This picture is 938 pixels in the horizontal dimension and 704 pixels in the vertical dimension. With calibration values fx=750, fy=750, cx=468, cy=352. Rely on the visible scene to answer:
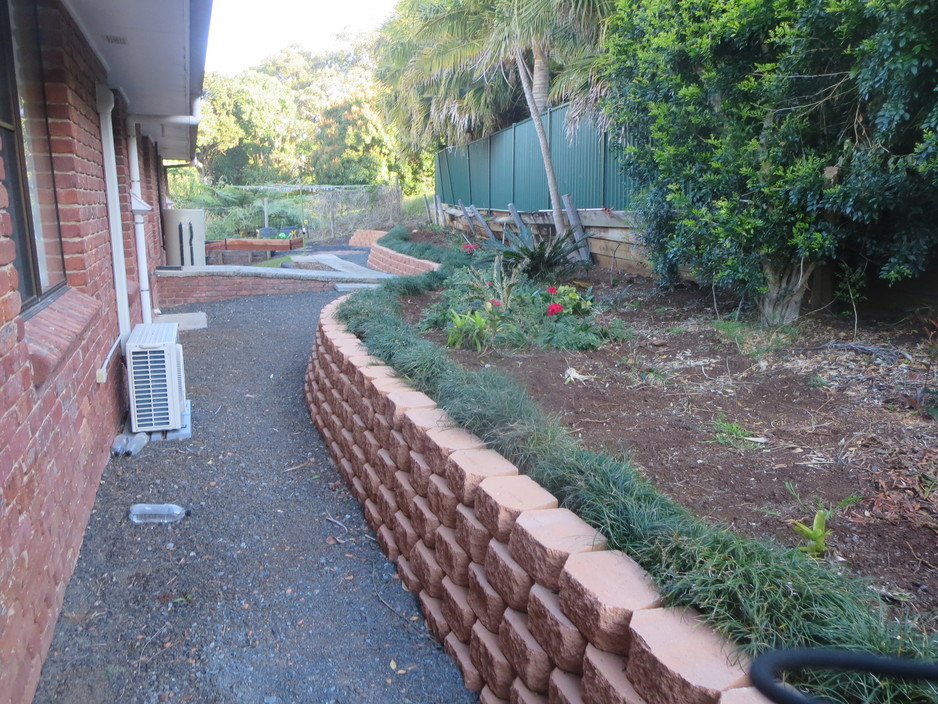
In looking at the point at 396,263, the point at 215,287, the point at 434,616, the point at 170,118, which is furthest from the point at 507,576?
the point at 396,263

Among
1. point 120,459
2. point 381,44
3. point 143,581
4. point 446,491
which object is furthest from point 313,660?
point 381,44

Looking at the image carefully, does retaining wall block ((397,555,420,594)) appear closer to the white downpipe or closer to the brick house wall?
the brick house wall

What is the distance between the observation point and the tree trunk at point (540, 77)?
10.1m

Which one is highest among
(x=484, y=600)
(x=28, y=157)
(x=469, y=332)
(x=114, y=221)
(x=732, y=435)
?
(x=28, y=157)

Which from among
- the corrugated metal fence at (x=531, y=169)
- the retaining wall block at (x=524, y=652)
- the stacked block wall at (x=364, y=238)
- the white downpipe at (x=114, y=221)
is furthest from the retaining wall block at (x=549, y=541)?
the stacked block wall at (x=364, y=238)

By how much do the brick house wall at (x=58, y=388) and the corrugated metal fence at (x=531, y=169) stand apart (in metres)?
4.17

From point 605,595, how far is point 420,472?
1.42 metres

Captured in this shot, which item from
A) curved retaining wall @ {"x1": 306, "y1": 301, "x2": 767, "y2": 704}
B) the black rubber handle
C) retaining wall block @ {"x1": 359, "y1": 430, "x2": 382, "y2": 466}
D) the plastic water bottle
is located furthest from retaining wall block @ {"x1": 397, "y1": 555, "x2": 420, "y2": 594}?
the black rubber handle

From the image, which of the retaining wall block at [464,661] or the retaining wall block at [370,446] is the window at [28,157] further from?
the retaining wall block at [464,661]

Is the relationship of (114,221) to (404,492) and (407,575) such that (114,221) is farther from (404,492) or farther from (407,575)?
(407,575)

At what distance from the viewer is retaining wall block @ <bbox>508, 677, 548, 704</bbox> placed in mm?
2168

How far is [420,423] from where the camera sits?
10.7 feet

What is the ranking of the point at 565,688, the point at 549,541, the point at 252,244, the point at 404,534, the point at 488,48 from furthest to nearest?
the point at 252,244 < the point at 488,48 < the point at 404,534 < the point at 549,541 < the point at 565,688

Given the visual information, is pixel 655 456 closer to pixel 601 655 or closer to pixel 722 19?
pixel 601 655
